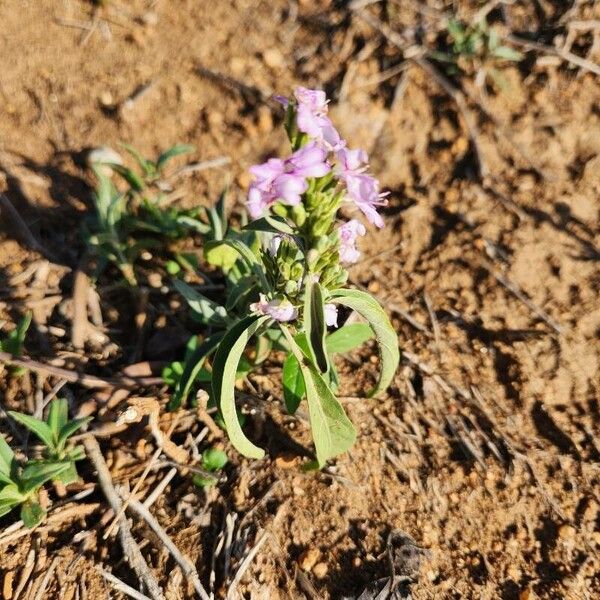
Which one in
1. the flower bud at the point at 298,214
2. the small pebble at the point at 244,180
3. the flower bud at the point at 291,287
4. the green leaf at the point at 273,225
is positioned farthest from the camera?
the small pebble at the point at 244,180

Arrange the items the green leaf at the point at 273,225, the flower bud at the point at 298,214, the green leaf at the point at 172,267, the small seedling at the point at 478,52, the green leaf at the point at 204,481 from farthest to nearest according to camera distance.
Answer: the small seedling at the point at 478,52, the green leaf at the point at 172,267, the green leaf at the point at 204,481, the green leaf at the point at 273,225, the flower bud at the point at 298,214

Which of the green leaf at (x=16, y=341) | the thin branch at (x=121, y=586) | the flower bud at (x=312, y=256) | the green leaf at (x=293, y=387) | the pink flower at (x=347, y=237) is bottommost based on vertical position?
the thin branch at (x=121, y=586)

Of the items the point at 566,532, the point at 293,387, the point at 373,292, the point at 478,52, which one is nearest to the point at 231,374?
the point at 293,387

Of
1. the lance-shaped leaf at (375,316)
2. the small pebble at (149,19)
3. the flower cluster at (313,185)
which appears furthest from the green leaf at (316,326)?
the small pebble at (149,19)

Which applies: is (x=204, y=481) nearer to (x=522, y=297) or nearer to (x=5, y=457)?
(x=5, y=457)

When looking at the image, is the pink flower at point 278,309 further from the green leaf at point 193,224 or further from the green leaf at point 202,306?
the green leaf at point 193,224
